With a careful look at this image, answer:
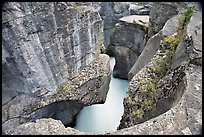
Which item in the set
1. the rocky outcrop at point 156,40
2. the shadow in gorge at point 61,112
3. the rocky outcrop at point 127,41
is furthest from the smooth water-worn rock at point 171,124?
the rocky outcrop at point 127,41

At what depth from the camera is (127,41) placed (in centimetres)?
1507

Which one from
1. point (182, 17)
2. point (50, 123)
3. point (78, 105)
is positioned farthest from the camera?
point (78, 105)

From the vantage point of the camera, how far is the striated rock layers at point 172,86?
5258 millimetres

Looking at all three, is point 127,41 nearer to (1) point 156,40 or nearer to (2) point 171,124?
(1) point 156,40

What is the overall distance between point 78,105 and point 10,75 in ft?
10.5

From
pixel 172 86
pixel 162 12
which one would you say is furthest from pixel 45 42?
pixel 162 12

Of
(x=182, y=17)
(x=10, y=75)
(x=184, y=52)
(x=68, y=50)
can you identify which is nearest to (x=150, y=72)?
(x=184, y=52)

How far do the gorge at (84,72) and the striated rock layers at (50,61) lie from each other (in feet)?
0.09

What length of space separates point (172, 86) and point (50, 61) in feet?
14.7

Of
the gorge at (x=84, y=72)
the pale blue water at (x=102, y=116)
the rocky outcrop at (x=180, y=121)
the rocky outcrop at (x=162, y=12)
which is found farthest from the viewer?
the pale blue water at (x=102, y=116)

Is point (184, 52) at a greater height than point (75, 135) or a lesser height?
greater

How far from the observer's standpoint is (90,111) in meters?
12.6

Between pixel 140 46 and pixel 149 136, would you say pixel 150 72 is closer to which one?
pixel 149 136

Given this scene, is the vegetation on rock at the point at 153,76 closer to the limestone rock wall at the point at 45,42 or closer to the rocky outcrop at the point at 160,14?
the rocky outcrop at the point at 160,14
